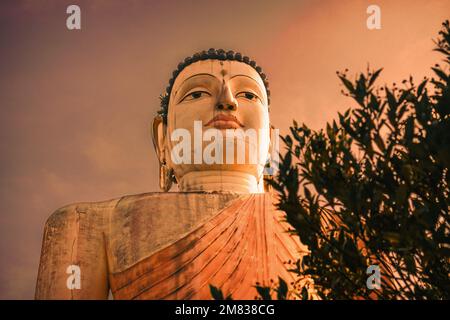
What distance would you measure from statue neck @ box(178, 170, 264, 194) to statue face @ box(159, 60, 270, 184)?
70 mm

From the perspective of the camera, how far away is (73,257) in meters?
7.29

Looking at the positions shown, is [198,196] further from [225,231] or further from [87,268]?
[87,268]

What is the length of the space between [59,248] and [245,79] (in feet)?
10.2

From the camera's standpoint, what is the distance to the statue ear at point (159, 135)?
368 inches

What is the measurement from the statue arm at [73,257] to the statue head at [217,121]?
1471 mm

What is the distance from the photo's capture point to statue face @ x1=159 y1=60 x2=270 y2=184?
8305mm

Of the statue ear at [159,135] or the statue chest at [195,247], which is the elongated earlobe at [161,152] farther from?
the statue chest at [195,247]

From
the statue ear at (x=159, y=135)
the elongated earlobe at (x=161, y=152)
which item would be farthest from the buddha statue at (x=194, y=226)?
the statue ear at (x=159, y=135)

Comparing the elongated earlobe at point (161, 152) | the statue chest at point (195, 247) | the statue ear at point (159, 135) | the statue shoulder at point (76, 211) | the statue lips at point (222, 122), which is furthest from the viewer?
the statue ear at point (159, 135)

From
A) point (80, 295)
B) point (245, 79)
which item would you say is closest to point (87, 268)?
point (80, 295)

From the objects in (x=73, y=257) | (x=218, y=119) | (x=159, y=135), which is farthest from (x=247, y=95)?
(x=73, y=257)

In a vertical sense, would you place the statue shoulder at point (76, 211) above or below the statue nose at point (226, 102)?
below

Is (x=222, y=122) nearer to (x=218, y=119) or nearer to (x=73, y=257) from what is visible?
(x=218, y=119)
